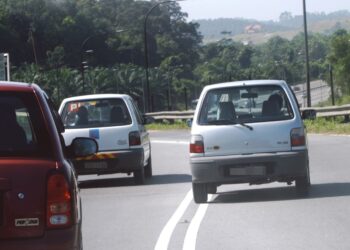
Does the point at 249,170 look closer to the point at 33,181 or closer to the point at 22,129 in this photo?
the point at 22,129

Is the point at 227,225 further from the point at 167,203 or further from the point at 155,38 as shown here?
the point at 155,38

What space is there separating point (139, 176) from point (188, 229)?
23.6 feet

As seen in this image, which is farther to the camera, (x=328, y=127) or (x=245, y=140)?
(x=328, y=127)

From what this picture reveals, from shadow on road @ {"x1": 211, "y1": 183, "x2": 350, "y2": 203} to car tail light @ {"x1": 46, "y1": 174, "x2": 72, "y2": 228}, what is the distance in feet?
29.3

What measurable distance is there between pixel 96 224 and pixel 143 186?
230 inches

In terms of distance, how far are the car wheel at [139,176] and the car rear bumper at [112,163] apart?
140mm

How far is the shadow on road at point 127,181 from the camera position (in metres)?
19.9

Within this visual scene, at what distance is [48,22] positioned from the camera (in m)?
105

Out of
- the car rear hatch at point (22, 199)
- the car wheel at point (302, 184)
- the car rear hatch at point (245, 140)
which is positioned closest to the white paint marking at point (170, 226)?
the car rear hatch at point (245, 140)

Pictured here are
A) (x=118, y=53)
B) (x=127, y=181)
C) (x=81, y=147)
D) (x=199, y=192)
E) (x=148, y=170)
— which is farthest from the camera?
(x=118, y=53)

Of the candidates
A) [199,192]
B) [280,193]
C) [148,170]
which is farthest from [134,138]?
[199,192]

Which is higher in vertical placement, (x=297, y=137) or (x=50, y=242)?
(x=50, y=242)

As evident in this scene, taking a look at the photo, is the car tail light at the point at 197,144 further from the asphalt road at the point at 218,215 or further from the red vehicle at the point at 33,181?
the red vehicle at the point at 33,181

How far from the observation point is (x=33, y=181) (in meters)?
6.44
